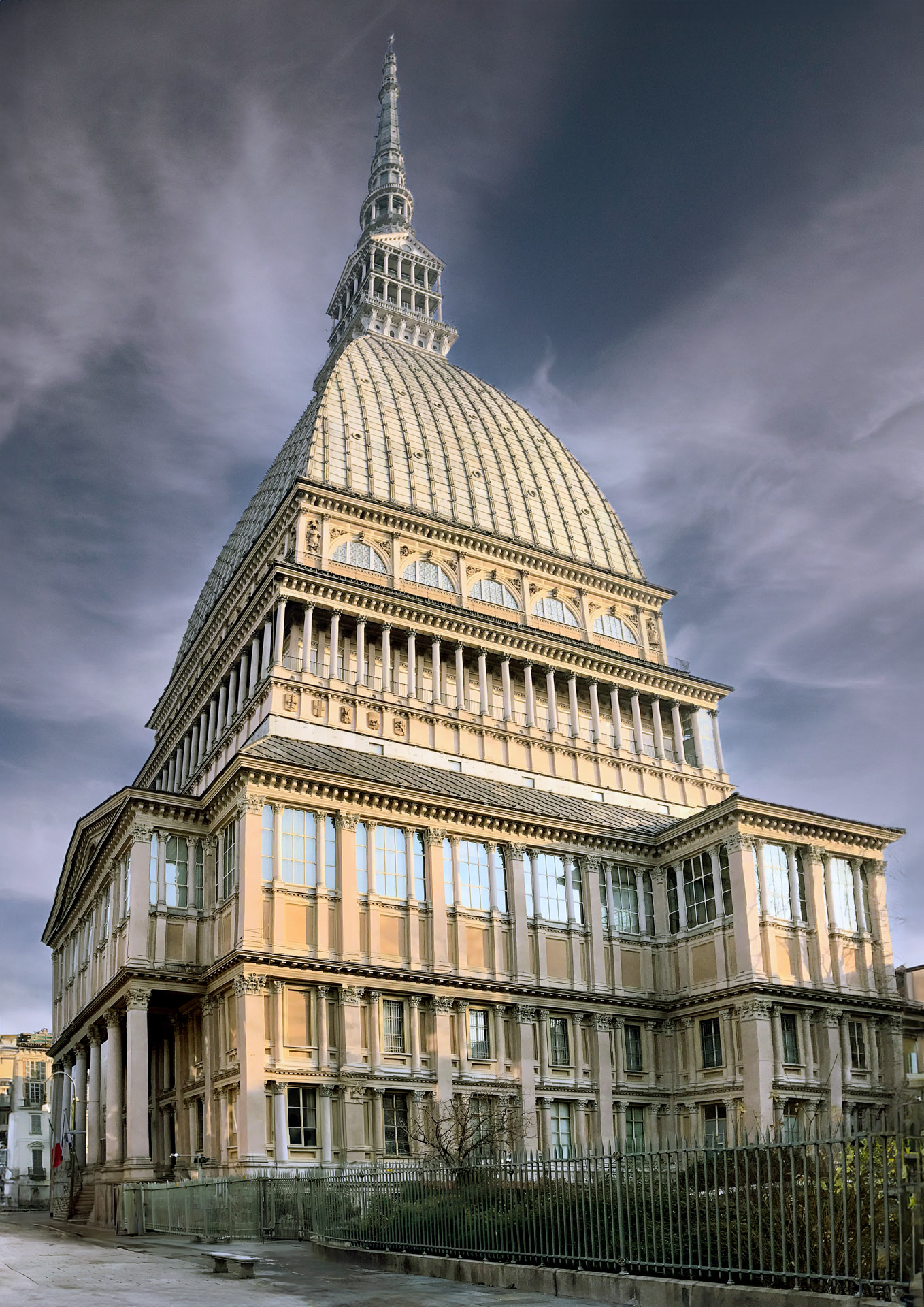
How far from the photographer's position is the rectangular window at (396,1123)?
163 feet

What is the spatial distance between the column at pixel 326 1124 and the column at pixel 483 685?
2597cm

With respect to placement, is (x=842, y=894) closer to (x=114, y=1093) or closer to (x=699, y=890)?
(x=699, y=890)

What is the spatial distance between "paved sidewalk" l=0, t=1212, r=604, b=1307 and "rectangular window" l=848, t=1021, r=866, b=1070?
99.8 ft

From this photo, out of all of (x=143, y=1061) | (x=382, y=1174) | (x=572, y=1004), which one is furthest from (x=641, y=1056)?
(x=382, y=1174)

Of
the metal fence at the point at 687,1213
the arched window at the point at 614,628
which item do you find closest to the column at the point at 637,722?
the arched window at the point at 614,628

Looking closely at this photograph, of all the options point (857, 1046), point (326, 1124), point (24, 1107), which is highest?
point (857, 1046)

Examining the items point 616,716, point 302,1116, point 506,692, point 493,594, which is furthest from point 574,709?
point 302,1116

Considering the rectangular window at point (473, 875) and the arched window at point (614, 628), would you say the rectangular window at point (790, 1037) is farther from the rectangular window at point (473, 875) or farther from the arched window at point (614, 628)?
the arched window at point (614, 628)

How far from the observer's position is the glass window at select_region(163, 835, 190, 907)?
5391cm

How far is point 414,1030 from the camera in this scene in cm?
5181

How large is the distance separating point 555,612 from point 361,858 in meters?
30.6

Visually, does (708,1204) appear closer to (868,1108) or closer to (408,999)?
(408,999)

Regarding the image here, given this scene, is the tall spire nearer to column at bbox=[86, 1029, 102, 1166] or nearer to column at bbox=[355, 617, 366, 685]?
column at bbox=[355, 617, 366, 685]

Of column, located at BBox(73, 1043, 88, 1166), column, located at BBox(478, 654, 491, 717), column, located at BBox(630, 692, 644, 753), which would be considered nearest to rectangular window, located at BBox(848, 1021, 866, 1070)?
column, located at BBox(630, 692, 644, 753)
